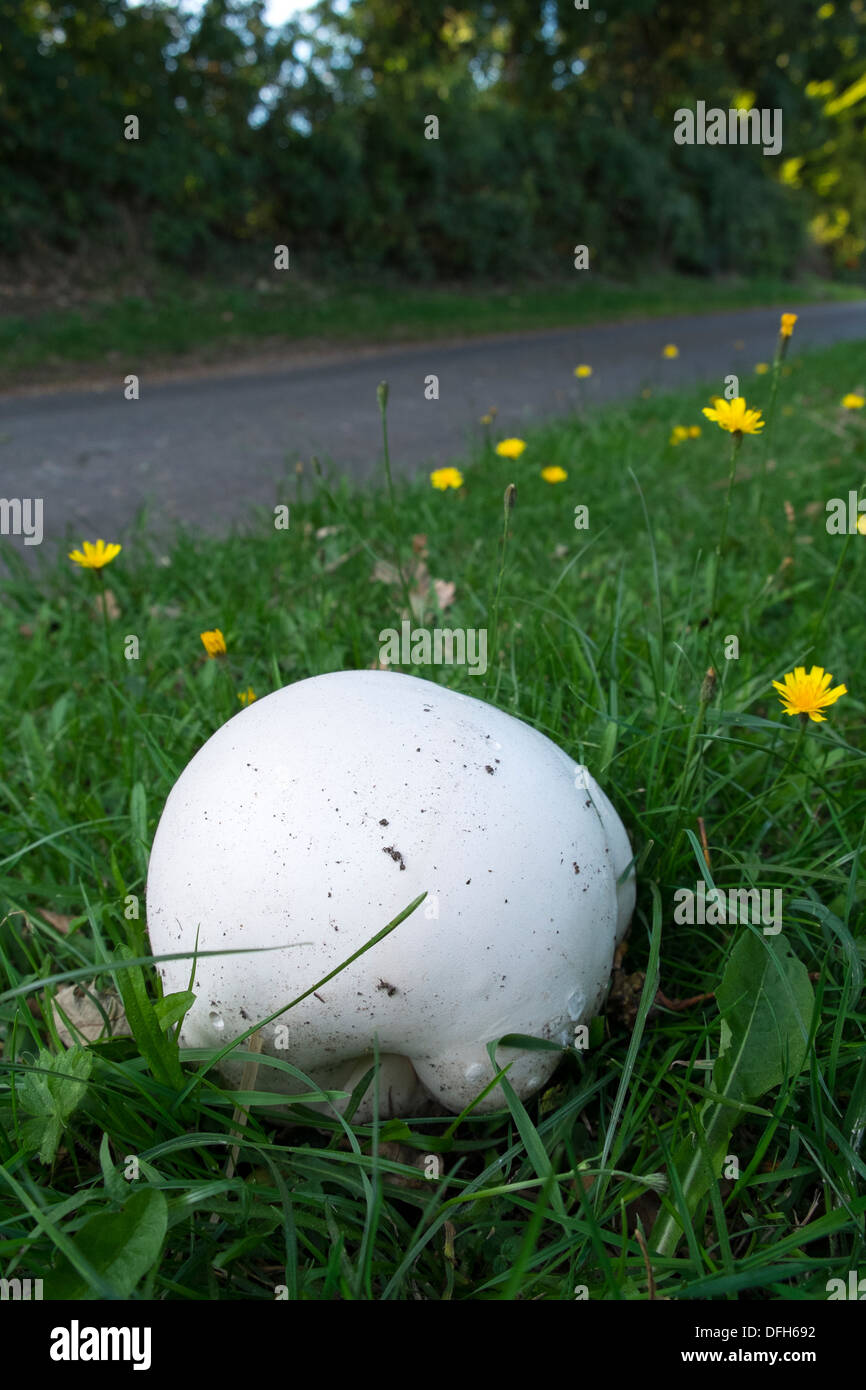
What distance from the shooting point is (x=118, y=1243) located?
1.05m

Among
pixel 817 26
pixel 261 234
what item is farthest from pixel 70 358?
pixel 817 26

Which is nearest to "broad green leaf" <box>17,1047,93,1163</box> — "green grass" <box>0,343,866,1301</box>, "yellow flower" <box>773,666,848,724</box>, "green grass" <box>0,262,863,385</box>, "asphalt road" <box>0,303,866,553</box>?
"green grass" <box>0,343,866,1301</box>

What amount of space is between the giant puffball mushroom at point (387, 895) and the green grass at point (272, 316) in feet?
25.5

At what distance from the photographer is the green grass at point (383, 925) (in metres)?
1.14

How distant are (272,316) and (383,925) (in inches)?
421

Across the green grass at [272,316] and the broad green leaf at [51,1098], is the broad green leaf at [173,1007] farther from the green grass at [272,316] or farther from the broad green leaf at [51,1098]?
the green grass at [272,316]

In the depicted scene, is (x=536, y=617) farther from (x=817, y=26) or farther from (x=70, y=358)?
(x=817, y=26)

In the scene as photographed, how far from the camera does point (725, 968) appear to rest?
1.32 meters

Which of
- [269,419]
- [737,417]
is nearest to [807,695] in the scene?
[737,417]

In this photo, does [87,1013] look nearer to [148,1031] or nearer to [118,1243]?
[148,1031]

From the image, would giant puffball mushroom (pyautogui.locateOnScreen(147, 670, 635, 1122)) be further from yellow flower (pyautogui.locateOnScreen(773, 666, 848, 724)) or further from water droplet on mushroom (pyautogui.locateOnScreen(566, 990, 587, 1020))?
yellow flower (pyautogui.locateOnScreen(773, 666, 848, 724))

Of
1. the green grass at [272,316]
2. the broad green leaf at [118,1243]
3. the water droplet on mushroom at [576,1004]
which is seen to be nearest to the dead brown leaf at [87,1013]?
the broad green leaf at [118,1243]

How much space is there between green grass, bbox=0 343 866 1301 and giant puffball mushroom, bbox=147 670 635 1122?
0.10 meters

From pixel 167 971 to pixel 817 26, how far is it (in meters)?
28.4
